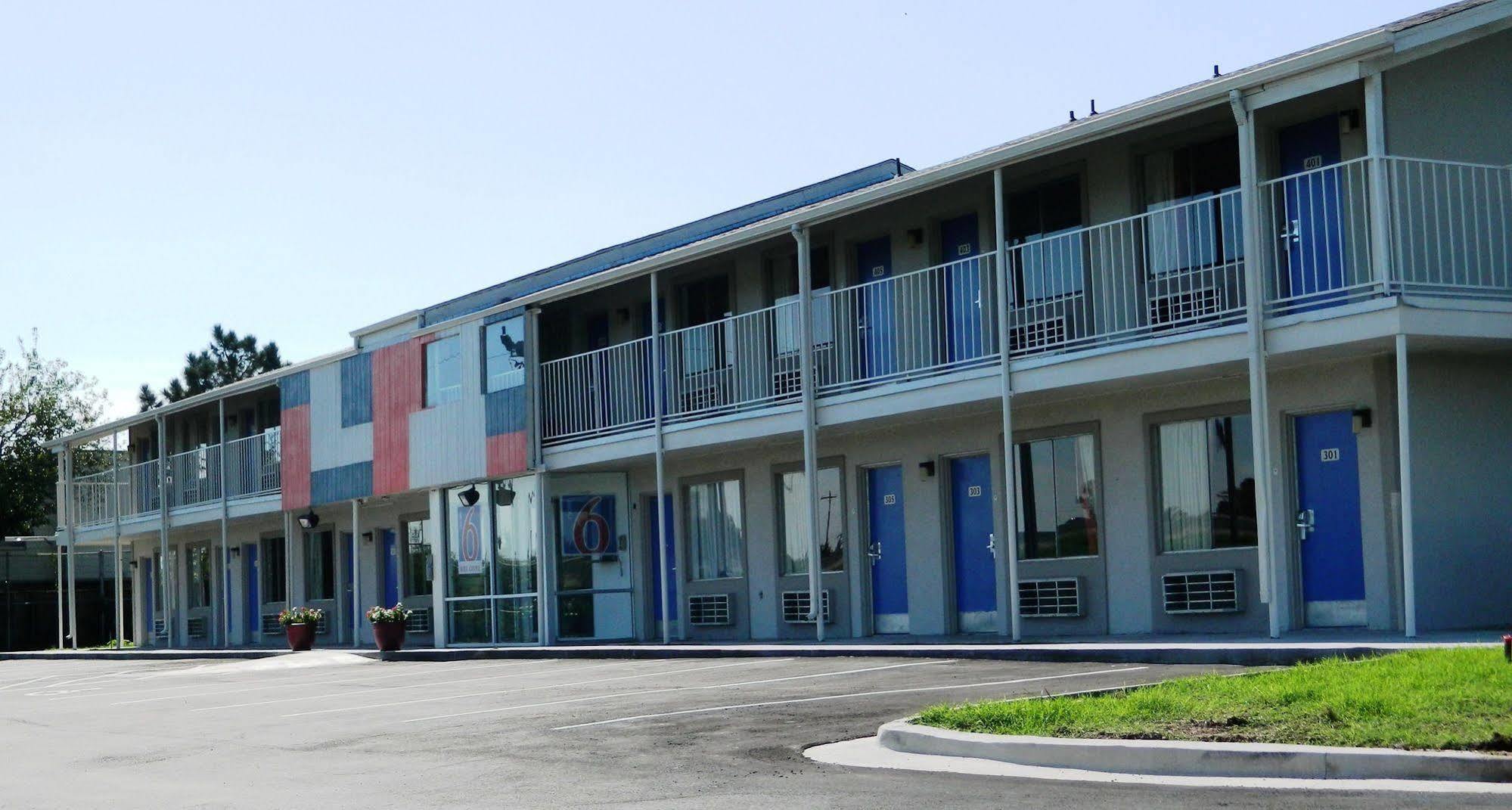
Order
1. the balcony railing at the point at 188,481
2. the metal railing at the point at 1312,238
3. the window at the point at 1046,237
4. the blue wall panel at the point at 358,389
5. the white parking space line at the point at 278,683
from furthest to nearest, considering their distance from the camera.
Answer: the balcony railing at the point at 188,481, the blue wall panel at the point at 358,389, the white parking space line at the point at 278,683, the window at the point at 1046,237, the metal railing at the point at 1312,238

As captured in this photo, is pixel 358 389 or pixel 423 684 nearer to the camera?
pixel 423 684

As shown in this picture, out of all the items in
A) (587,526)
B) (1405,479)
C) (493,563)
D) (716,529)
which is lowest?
(493,563)

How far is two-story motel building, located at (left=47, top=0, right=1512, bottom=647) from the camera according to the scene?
592 inches

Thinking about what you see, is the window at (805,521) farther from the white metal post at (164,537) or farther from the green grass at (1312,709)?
the white metal post at (164,537)

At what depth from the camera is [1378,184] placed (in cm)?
1394

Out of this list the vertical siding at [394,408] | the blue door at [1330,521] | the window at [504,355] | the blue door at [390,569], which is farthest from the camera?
the blue door at [390,569]

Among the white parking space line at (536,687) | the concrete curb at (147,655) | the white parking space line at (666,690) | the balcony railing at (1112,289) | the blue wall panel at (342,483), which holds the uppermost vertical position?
the balcony railing at (1112,289)

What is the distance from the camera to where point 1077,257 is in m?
18.7

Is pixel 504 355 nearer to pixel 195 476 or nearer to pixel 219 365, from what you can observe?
pixel 195 476

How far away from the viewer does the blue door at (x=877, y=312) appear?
20.6 metres

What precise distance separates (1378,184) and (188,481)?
28.9 m

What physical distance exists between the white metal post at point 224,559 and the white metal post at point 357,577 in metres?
2.45

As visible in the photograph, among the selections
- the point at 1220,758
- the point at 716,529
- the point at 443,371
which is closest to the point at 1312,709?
the point at 1220,758

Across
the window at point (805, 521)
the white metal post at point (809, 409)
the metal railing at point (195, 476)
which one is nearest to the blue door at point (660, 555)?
the window at point (805, 521)
